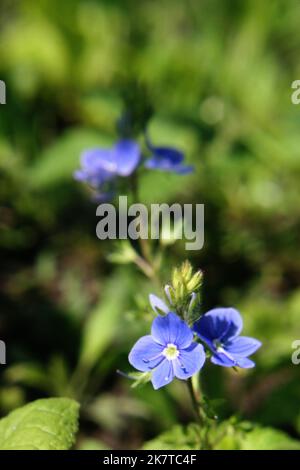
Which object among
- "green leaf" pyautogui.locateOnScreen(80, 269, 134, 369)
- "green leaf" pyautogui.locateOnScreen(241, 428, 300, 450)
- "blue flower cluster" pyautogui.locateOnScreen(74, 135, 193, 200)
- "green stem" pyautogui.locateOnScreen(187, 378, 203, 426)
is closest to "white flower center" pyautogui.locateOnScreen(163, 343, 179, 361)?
"green stem" pyautogui.locateOnScreen(187, 378, 203, 426)

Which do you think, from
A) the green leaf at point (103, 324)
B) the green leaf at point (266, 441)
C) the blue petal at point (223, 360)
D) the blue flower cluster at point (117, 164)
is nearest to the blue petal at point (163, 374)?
the blue petal at point (223, 360)

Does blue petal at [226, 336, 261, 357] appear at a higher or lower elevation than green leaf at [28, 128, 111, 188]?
lower

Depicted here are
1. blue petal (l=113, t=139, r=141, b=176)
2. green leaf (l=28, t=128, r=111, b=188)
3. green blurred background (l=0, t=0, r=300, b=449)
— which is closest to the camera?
blue petal (l=113, t=139, r=141, b=176)

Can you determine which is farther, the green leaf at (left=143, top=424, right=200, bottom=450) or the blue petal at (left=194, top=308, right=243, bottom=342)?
the green leaf at (left=143, top=424, right=200, bottom=450)

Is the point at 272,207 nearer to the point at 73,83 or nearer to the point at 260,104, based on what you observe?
the point at 260,104

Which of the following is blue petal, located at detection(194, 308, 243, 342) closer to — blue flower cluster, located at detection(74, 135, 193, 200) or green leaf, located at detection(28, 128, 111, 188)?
blue flower cluster, located at detection(74, 135, 193, 200)

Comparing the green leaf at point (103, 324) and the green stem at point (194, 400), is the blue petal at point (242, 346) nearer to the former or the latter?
the green stem at point (194, 400)

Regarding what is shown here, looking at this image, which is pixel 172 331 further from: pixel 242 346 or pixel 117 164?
pixel 117 164

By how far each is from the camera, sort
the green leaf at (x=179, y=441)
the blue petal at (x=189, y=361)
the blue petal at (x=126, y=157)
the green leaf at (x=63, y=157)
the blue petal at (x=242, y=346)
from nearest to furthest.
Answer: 1. the blue petal at (x=189, y=361)
2. the blue petal at (x=242, y=346)
3. the green leaf at (x=179, y=441)
4. the blue petal at (x=126, y=157)
5. the green leaf at (x=63, y=157)

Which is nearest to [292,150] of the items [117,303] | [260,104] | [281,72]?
[260,104]
